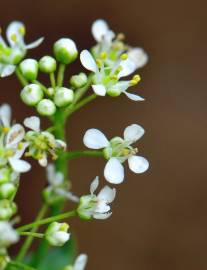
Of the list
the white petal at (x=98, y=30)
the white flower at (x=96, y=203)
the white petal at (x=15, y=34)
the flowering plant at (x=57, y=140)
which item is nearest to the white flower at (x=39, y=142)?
the flowering plant at (x=57, y=140)

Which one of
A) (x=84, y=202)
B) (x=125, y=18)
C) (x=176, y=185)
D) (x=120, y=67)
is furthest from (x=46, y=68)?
(x=125, y=18)

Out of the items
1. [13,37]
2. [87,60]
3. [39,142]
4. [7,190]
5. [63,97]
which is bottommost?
[7,190]

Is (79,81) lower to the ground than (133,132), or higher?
higher

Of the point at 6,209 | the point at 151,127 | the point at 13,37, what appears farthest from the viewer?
the point at 151,127

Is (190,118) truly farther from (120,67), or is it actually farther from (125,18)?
(120,67)

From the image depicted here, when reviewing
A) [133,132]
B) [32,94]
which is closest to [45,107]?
[32,94]

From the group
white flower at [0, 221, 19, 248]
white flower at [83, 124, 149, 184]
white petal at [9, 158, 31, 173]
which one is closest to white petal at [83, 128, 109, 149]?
white flower at [83, 124, 149, 184]

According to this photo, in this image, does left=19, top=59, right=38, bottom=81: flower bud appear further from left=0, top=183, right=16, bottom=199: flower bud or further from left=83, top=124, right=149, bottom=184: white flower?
left=0, top=183, right=16, bottom=199: flower bud

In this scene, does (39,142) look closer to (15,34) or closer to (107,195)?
(107,195)
